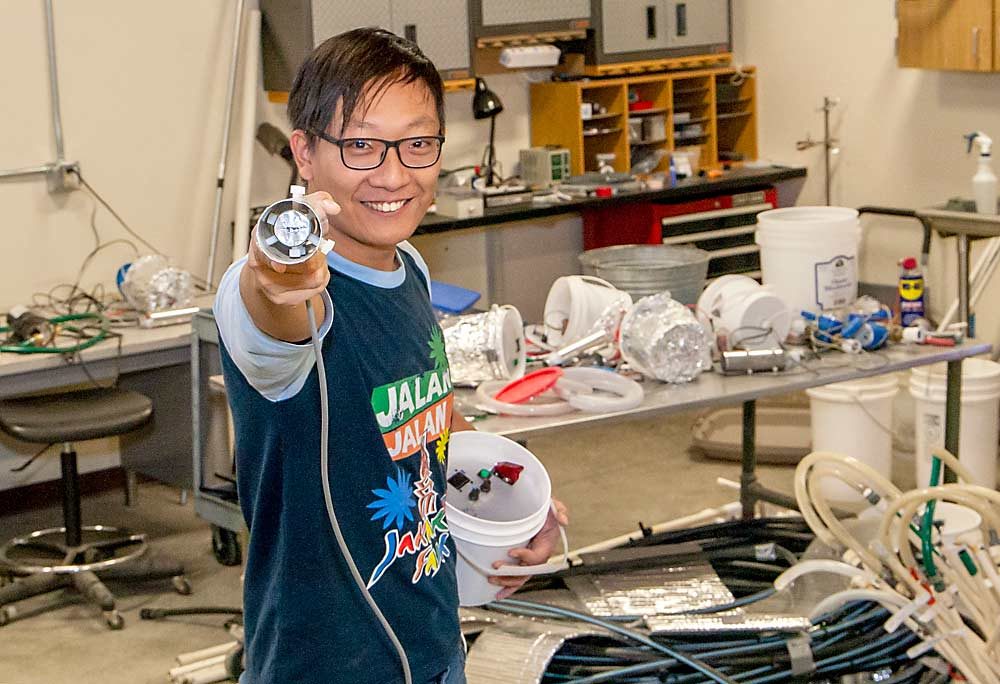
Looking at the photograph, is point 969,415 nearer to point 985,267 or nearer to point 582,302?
point 985,267

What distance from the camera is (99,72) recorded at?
4785 mm

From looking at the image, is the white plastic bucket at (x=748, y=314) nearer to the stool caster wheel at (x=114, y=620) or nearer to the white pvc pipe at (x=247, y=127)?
the stool caster wheel at (x=114, y=620)

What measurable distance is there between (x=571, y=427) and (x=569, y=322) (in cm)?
52

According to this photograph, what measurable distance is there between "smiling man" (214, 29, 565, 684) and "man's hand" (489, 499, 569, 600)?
1.04ft

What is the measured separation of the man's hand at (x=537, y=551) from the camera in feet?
6.11

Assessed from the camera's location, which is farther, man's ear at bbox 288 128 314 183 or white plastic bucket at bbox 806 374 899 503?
white plastic bucket at bbox 806 374 899 503

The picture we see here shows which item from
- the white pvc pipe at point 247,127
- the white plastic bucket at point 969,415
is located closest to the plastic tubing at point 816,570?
the white plastic bucket at point 969,415

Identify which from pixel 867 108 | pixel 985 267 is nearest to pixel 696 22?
pixel 867 108

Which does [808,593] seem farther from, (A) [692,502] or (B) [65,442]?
(B) [65,442]

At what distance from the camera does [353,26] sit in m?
5.06

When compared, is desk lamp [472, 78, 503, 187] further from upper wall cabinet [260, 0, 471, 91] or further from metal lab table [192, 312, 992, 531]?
metal lab table [192, 312, 992, 531]

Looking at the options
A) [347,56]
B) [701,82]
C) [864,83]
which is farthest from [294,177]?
[347,56]

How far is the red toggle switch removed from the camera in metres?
1.95

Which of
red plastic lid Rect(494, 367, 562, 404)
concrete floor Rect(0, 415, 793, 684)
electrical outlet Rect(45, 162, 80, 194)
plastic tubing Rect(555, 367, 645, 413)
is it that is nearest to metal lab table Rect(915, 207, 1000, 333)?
concrete floor Rect(0, 415, 793, 684)
